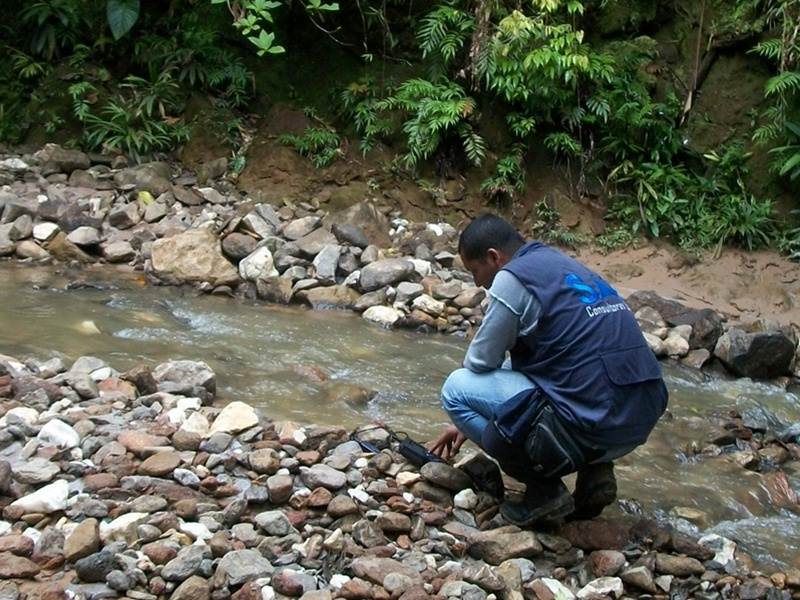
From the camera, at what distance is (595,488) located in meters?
3.65

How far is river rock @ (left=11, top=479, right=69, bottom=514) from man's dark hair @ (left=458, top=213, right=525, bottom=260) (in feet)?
5.72

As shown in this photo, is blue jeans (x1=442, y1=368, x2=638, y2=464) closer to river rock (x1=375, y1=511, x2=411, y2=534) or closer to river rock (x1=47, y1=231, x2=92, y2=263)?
river rock (x1=375, y1=511, x2=411, y2=534)

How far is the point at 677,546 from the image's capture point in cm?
358

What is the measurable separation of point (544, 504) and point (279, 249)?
483 centimetres

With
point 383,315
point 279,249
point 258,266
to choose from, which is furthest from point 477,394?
point 279,249

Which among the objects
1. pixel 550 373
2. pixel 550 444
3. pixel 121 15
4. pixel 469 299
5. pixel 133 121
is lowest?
pixel 469 299

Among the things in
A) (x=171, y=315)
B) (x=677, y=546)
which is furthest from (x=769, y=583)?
(x=171, y=315)

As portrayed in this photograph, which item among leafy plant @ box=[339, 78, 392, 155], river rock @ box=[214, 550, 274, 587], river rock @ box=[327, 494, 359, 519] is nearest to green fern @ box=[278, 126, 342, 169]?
leafy plant @ box=[339, 78, 392, 155]

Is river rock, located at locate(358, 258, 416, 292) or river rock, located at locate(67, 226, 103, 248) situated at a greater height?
river rock, located at locate(358, 258, 416, 292)

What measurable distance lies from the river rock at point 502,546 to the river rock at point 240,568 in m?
0.78

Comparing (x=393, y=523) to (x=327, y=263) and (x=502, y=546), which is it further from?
(x=327, y=263)

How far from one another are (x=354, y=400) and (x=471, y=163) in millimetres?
4867

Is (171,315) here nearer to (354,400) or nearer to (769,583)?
(354,400)

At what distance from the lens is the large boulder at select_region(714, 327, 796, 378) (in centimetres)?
677
